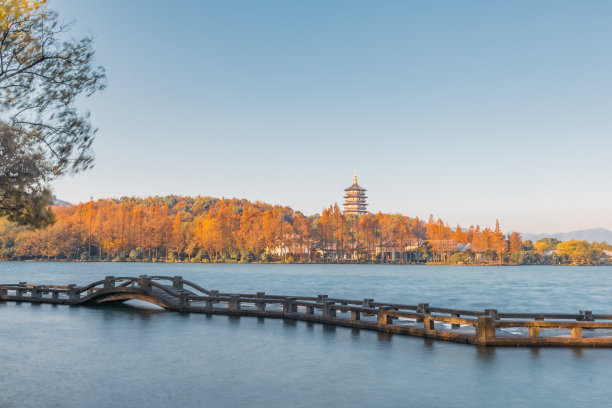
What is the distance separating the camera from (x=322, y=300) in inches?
965

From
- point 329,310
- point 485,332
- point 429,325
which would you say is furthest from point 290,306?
point 485,332

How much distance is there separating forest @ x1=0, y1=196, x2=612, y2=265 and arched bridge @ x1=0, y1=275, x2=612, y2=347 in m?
118

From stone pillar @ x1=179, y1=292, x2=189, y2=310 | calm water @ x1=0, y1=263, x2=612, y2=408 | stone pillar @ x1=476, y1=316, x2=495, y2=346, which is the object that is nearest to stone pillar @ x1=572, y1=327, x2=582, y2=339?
calm water @ x1=0, y1=263, x2=612, y2=408

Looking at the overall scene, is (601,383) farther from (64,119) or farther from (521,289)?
(521,289)

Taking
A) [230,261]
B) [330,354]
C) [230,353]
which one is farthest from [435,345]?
[230,261]

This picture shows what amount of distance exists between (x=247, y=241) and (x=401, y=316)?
13240 cm

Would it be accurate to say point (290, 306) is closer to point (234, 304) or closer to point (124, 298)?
point (234, 304)

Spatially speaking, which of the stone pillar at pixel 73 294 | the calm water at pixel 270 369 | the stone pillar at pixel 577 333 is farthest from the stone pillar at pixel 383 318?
the stone pillar at pixel 73 294

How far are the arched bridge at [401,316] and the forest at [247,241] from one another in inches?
4656

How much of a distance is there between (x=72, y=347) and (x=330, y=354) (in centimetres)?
835

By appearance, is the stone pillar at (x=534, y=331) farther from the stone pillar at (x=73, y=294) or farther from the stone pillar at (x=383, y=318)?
the stone pillar at (x=73, y=294)

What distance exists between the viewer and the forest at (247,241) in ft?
482

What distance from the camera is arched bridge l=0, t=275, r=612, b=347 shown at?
16.4 m

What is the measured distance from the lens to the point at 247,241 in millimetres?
149875
